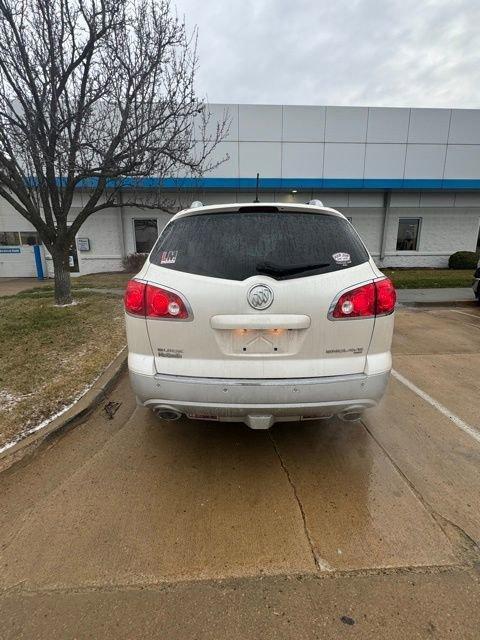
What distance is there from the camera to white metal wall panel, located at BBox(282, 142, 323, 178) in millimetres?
15219

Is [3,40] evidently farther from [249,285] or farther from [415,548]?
[415,548]

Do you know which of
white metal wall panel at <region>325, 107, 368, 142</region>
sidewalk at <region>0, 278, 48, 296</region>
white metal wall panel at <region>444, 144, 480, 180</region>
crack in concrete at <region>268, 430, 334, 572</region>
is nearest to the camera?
crack in concrete at <region>268, 430, 334, 572</region>

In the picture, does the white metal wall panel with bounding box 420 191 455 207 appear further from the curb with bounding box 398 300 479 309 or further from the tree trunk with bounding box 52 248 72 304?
the tree trunk with bounding box 52 248 72 304

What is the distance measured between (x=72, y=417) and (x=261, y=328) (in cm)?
228

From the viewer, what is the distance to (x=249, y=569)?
6.54 ft

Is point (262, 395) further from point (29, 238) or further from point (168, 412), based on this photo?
point (29, 238)

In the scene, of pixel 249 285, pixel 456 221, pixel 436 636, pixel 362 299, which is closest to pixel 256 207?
pixel 249 285

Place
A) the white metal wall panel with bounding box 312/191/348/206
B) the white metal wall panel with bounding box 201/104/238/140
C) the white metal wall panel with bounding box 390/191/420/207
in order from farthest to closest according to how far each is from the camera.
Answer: the white metal wall panel with bounding box 390/191/420/207
the white metal wall panel with bounding box 312/191/348/206
the white metal wall panel with bounding box 201/104/238/140

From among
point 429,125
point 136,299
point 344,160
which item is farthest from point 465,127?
point 136,299

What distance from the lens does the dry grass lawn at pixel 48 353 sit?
357 cm

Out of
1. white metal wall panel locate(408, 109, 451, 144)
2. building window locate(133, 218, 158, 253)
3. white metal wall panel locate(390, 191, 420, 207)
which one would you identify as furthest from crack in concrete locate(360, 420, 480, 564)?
white metal wall panel locate(408, 109, 451, 144)

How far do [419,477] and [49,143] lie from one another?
7520mm

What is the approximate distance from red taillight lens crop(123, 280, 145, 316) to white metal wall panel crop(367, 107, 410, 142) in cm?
1621

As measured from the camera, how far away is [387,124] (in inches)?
607
